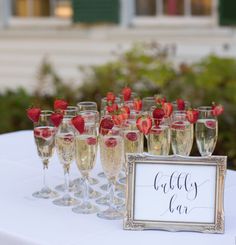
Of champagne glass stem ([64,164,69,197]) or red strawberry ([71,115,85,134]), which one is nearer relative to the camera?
red strawberry ([71,115,85,134])

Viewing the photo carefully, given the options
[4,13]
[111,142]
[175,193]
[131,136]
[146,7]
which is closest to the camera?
[175,193]

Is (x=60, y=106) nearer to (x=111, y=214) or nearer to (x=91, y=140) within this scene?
(x=91, y=140)

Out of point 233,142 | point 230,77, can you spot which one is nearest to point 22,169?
point 233,142

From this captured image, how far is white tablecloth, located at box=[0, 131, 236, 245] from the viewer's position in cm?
230

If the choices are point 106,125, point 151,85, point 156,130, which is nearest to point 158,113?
point 156,130

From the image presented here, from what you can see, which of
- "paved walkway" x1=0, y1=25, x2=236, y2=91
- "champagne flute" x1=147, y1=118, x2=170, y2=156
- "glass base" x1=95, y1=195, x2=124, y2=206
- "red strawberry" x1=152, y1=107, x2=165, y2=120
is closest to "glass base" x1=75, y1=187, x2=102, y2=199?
"glass base" x1=95, y1=195, x2=124, y2=206

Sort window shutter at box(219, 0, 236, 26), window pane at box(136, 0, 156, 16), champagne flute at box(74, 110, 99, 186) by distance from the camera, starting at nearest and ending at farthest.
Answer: champagne flute at box(74, 110, 99, 186)
window shutter at box(219, 0, 236, 26)
window pane at box(136, 0, 156, 16)

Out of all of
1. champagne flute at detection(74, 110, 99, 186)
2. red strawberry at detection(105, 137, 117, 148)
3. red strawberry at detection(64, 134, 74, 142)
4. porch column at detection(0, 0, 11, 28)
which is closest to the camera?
red strawberry at detection(105, 137, 117, 148)

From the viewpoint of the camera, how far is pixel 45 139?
2.71 meters

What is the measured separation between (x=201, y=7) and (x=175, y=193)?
15.4 feet

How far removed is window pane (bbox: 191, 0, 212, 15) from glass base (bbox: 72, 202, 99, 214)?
4.47 metres

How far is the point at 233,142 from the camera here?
5.52 m

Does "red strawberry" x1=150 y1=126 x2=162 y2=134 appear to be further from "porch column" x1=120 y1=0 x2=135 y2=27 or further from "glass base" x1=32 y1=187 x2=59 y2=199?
"porch column" x1=120 y1=0 x2=135 y2=27

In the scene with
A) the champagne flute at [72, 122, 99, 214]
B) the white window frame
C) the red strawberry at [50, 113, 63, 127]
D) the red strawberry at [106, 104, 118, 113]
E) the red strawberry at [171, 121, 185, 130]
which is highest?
the white window frame
